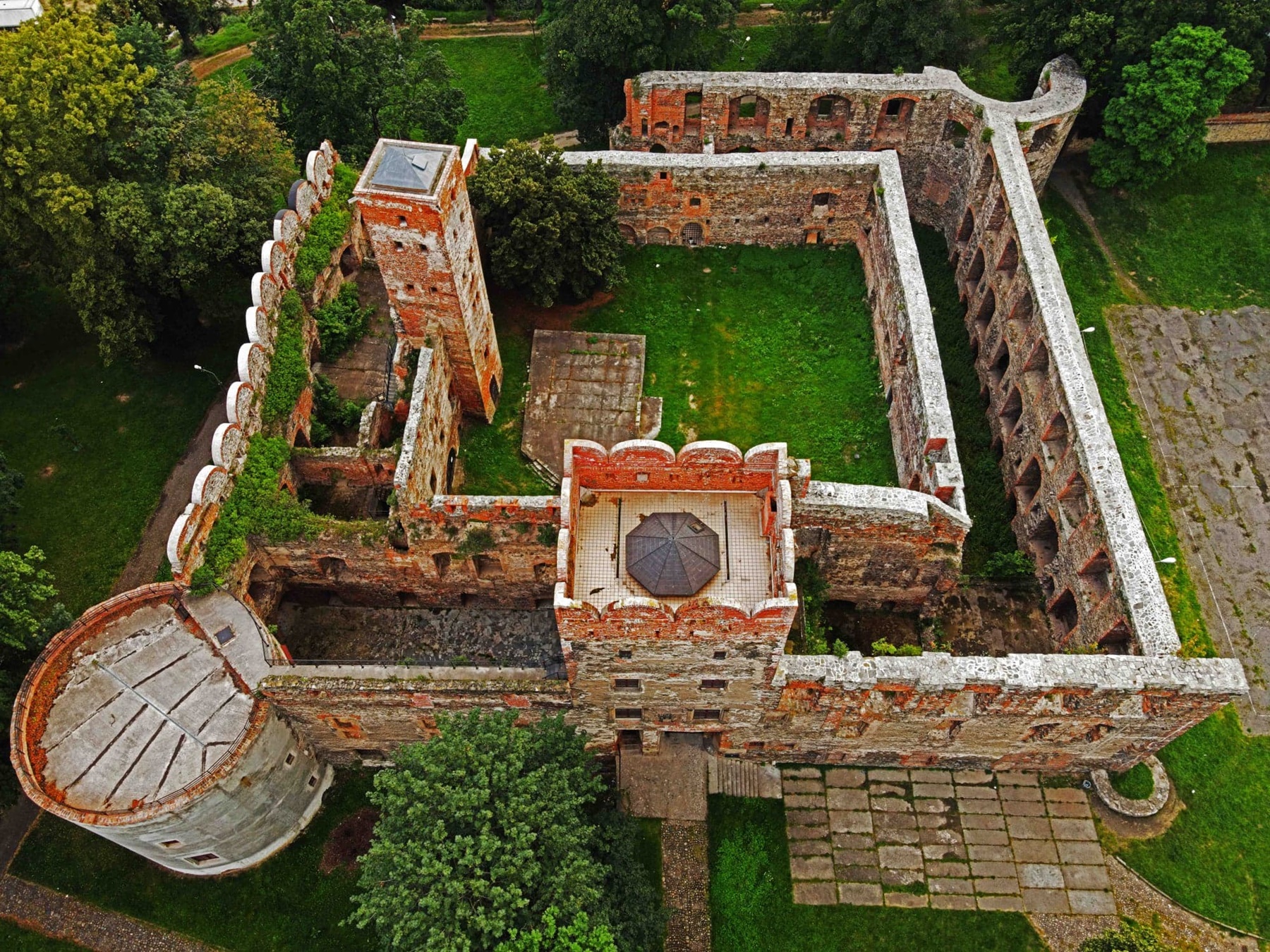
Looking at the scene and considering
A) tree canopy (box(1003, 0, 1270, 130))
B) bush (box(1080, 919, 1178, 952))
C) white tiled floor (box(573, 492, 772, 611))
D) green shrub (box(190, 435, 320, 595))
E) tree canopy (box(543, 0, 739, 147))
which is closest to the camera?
white tiled floor (box(573, 492, 772, 611))

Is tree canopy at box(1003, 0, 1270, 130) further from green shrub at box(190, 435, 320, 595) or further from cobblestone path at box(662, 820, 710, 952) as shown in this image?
green shrub at box(190, 435, 320, 595)

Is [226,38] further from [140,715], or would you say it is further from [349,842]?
[349,842]

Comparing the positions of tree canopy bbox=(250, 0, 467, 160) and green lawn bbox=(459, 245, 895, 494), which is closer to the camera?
green lawn bbox=(459, 245, 895, 494)

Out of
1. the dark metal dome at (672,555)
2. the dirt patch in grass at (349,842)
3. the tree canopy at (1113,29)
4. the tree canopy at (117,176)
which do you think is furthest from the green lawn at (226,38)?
the dark metal dome at (672,555)

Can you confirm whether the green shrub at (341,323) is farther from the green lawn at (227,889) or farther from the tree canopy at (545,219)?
the green lawn at (227,889)

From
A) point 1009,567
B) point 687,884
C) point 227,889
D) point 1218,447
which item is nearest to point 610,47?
point 1009,567

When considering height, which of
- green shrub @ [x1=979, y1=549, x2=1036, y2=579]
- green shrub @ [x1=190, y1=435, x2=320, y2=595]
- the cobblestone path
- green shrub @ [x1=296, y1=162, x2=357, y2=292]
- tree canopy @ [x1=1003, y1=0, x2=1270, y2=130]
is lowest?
the cobblestone path

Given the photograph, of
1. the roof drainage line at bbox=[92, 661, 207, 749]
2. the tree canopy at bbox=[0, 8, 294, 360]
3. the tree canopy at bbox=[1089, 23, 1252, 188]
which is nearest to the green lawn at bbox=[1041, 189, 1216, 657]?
the tree canopy at bbox=[1089, 23, 1252, 188]
